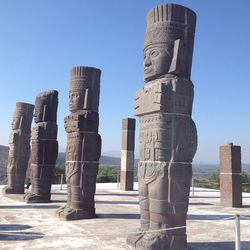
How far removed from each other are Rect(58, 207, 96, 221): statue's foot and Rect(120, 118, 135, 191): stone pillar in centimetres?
984

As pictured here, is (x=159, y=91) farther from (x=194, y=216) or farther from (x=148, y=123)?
(x=194, y=216)

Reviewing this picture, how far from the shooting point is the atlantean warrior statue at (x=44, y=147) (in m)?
13.7

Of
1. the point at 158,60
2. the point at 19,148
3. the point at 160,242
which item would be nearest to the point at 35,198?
the point at 19,148

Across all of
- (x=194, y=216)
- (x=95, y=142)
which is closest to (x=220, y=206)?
(x=194, y=216)

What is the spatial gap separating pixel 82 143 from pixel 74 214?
204 cm

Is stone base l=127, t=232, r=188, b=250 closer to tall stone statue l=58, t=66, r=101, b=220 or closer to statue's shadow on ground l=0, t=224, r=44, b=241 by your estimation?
statue's shadow on ground l=0, t=224, r=44, b=241

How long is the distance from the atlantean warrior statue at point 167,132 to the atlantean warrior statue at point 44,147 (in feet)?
25.2

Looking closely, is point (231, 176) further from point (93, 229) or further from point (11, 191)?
point (11, 191)

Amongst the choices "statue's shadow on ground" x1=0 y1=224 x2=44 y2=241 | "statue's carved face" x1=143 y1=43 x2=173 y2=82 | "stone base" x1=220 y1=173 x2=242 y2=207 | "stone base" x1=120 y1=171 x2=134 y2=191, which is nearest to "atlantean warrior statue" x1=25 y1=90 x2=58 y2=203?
"statue's shadow on ground" x1=0 y1=224 x2=44 y2=241

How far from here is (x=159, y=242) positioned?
6.23 m

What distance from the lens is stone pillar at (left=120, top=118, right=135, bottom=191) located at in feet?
65.4

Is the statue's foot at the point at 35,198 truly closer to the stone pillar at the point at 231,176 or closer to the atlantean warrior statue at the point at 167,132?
the stone pillar at the point at 231,176

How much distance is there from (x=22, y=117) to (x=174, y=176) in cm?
1245

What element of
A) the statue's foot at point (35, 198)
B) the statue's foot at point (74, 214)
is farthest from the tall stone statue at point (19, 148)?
the statue's foot at point (74, 214)
